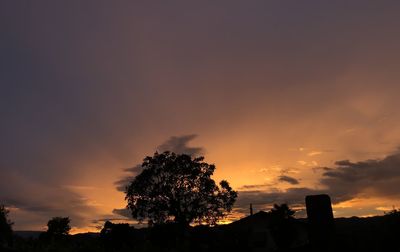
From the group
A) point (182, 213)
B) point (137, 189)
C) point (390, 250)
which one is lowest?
point (390, 250)

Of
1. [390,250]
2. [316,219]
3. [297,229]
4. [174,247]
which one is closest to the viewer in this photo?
[316,219]

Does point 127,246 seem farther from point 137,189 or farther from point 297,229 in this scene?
point 137,189

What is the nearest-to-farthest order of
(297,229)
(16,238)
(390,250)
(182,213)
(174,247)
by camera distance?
(174,247)
(16,238)
(390,250)
(297,229)
(182,213)

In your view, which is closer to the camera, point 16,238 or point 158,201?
point 16,238

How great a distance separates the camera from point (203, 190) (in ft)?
209

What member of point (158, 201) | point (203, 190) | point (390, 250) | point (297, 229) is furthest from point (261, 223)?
point (390, 250)

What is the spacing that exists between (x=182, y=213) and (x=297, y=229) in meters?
19.2

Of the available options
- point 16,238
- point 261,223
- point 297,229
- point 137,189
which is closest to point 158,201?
point 137,189

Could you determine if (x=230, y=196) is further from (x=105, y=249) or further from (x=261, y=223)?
(x=105, y=249)

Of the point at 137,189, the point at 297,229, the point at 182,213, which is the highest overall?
the point at 137,189

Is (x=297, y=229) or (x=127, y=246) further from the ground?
(x=297, y=229)

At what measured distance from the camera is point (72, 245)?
695cm

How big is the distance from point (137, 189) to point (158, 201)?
3917 mm

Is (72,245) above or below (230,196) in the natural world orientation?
below
